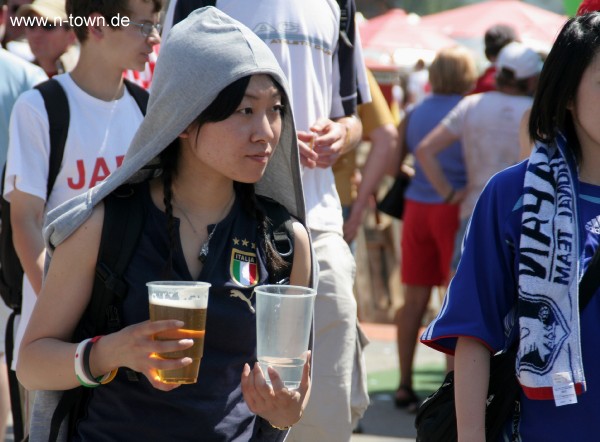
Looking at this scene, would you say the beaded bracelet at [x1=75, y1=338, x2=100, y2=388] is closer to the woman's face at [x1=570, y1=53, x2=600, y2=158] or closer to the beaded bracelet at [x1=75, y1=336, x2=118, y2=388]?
the beaded bracelet at [x1=75, y1=336, x2=118, y2=388]

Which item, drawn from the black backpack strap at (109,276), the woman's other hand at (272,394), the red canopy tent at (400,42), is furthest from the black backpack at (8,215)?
the red canopy tent at (400,42)

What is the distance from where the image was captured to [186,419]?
103 inches

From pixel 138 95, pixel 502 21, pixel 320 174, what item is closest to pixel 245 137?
pixel 320 174

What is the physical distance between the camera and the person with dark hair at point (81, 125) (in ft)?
13.1

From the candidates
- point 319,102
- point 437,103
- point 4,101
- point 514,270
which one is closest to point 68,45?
point 4,101

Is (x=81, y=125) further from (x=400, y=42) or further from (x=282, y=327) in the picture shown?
(x=400, y=42)

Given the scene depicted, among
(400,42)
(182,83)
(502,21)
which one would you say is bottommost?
(400,42)

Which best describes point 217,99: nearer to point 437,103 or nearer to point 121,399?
point 121,399

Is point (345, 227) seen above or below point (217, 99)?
below

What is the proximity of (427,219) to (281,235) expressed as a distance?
4.85m

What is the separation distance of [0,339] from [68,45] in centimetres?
158

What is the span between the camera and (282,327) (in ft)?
7.79

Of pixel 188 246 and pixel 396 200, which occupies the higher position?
pixel 188 246

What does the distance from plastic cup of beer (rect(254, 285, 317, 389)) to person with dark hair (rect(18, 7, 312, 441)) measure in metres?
0.10
